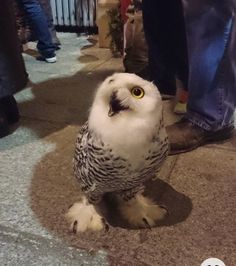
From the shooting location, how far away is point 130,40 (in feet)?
7.17

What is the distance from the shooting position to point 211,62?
1.34m

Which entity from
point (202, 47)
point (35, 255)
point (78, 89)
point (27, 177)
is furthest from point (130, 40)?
point (35, 255)

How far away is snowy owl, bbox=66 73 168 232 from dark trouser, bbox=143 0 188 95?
2.79ft

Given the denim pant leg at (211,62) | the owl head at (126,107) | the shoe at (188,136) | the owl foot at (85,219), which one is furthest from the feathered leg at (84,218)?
the denim pant leg at (211,62)

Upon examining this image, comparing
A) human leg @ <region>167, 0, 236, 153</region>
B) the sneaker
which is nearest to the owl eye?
human leg @ <region>167, 0, 236, 153</region>

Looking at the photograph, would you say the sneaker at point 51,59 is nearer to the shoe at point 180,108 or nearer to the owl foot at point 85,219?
the shoe at point 180,108

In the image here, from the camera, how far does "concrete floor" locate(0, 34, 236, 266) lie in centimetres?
98

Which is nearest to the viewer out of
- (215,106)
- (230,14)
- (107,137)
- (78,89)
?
(107,137)

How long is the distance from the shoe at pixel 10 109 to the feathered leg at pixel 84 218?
673 millimetres

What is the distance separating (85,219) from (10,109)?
0.74 m

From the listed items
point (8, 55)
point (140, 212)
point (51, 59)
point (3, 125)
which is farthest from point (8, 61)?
point (51, 59)

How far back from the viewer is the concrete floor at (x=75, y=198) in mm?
976

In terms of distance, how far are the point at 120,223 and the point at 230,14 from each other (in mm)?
707

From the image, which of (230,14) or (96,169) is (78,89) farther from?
(96,169)
